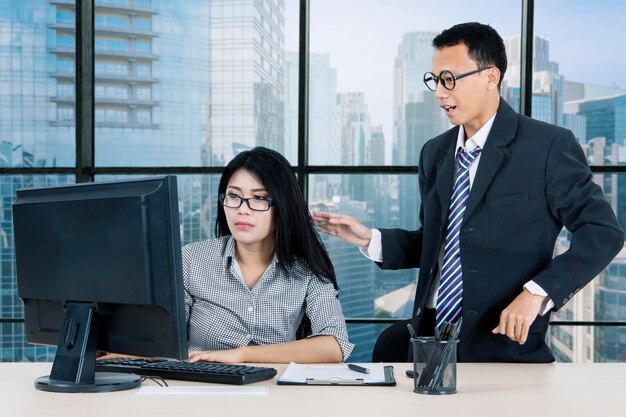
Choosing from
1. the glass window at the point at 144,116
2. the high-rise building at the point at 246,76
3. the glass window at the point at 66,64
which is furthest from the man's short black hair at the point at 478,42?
the glass window at the point at 66,64

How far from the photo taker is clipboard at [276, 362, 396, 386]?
1993mm

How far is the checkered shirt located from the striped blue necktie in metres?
0.32

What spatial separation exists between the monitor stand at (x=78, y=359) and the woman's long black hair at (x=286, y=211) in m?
0.72

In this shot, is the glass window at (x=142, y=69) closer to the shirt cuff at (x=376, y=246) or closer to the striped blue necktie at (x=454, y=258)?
the shirt cuff at (x=376, y=246)

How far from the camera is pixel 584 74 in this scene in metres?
3.95

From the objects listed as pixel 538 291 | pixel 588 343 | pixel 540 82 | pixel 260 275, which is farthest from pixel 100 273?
pixel 588 343

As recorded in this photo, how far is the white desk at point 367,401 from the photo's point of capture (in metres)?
1.73

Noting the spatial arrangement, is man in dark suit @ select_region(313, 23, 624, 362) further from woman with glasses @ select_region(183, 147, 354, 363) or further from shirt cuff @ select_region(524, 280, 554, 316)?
woman with glasses @ select_region(183, 147, 354, 363)

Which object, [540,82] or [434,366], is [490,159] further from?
[540,82]

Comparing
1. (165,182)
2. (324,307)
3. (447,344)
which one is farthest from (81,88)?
(447,344)

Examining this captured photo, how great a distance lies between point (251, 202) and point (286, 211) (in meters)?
0.11

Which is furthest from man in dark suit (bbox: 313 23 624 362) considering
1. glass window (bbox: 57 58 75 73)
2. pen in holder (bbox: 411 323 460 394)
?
glass window (bbox: 57 58 75 73)

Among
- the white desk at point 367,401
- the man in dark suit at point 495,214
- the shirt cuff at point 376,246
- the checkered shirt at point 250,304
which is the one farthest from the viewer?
the shirt cuff at point 376,246

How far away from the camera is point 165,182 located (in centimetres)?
182
